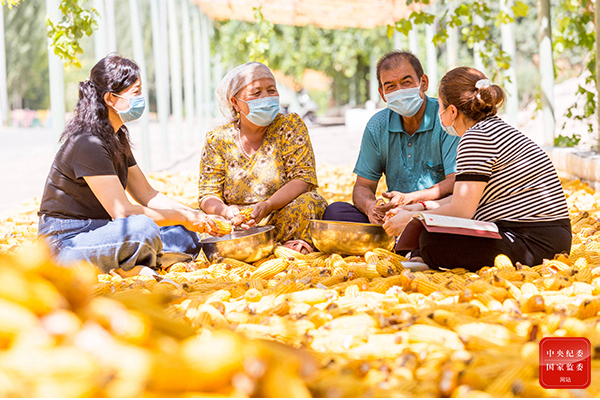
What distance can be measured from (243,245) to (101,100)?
1204 mm

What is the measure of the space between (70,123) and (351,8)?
28.3ft

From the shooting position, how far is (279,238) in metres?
4.05

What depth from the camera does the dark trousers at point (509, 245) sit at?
2.98 meters

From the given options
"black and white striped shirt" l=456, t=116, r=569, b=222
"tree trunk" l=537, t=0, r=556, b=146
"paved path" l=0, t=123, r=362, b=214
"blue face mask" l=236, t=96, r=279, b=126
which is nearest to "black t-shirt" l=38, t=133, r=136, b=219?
"blue face mask" l=236, t=96, r=279, b=126

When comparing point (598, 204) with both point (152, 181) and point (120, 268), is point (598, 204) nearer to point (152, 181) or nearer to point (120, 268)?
point (120, 268)

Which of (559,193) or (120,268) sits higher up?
(559,193)

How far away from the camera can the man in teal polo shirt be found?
369cm

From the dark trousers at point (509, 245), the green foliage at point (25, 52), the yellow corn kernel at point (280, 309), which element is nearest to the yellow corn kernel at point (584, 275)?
the dark trousers at point (509, 245)

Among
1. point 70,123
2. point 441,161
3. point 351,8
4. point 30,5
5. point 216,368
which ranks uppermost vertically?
point 30,5

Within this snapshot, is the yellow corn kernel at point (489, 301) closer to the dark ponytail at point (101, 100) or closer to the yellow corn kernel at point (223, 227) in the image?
the yellow corn kernel at point (223, 227)

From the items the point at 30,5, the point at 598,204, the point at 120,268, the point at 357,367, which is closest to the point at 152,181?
the point at 120,268

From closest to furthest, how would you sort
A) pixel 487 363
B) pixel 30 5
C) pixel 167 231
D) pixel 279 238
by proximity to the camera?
pixel 487 363 → pixel 167 231 → pixel 279 238 → pixel 30 5

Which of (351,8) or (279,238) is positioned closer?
Result: (279,238)
